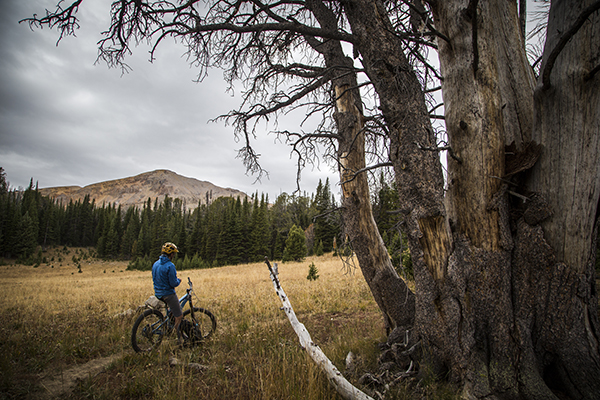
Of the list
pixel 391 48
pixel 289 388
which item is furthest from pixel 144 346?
pixel 391 48

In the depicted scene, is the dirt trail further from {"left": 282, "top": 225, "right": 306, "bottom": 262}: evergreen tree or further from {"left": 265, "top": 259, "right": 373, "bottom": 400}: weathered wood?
{"left": 282, "top": 225, "right": 306, "bottom": 262}: evergreen tree

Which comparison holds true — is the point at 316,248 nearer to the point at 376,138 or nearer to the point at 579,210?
the point at 376,138

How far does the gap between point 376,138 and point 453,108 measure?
7.58ft

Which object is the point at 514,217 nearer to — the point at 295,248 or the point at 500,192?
the point at 500,192

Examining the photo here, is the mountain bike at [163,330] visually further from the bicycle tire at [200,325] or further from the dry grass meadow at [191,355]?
the dry grass meadow at [191,355]

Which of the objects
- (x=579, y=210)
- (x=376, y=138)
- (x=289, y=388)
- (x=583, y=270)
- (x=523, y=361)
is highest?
(x=376, y=138)

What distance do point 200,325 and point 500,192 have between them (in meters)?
Answer: 5.94

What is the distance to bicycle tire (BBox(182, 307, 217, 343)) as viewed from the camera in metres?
5.04

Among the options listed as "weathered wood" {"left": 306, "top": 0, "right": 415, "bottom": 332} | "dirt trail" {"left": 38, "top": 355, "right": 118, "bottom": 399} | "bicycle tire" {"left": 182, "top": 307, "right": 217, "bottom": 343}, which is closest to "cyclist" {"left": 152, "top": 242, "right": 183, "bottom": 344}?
"bicycle tire" {"left": 182, "top": 307, "right": 217, "bottom": 343}

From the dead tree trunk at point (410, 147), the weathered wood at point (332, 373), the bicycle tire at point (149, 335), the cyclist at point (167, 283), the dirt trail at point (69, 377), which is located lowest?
the dirt trail at point (69, 377)

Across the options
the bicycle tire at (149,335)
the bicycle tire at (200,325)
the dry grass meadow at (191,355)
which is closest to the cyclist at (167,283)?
the bicycle tire at (200,325)

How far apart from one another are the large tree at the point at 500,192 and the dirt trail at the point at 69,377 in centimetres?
481

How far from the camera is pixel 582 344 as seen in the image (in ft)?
7.59

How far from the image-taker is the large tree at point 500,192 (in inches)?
93.0
